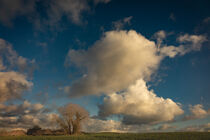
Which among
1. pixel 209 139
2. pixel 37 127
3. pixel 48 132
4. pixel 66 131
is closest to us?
pixel 209 139

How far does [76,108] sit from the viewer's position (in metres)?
75.1

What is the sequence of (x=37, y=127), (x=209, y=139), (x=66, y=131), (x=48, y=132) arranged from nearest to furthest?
(x=209, y=139) < (x=66, y=131) < (x=48, y=132) < (x=37, y=127)

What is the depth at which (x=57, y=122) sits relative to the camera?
7219cm

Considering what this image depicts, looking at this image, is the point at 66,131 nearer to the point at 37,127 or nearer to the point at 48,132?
the point at 48,132

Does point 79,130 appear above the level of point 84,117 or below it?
below

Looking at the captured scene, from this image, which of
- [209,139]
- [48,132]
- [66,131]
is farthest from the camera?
[48,132]

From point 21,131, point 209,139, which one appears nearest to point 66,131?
point 21,131

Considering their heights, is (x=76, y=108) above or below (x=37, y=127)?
above

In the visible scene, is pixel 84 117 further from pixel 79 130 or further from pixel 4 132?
pixel 4 132

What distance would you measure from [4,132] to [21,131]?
8.93 meters

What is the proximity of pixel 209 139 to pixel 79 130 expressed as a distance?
5465 centimetres

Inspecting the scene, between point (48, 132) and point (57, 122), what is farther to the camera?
point (48, 132)

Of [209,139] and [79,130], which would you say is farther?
[79,130]

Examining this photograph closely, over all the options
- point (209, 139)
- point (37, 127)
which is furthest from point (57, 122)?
point (209, 139)
